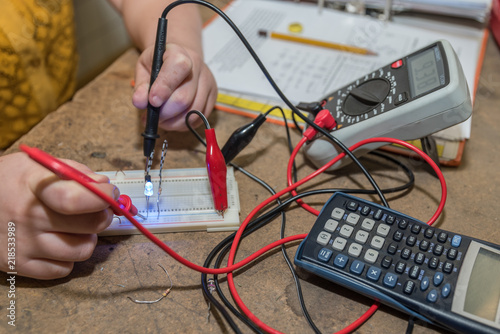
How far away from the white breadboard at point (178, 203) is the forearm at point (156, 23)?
0.75ft

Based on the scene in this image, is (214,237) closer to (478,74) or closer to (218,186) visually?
(218,186)

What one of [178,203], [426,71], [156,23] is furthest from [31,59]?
[426,71]

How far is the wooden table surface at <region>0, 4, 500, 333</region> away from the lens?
38cm

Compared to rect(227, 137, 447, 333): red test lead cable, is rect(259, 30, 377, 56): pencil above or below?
above

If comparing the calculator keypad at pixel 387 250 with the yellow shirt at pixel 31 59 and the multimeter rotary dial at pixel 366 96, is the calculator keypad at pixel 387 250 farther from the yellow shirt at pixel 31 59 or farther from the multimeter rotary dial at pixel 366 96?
the yellow shirt at pixel 31 59

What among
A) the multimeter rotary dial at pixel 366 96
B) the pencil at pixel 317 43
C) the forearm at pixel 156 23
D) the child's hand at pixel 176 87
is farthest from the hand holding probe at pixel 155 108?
the pencil at pixel 317 43

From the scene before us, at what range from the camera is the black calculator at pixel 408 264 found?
13.6 inches

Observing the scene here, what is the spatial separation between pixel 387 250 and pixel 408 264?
0.02 metres

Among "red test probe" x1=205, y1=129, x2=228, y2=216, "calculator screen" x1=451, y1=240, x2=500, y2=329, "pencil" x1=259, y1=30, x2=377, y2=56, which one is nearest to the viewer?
"calculator screen" x1=451, y1=240, x2=500, y2=329

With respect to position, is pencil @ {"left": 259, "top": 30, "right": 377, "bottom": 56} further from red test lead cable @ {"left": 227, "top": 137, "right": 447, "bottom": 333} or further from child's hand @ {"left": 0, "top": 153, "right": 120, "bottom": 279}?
child's hand @ {"left": 0, "top": 153, "right": 120, "bottom": 279}

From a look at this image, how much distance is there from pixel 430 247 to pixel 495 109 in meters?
0.38

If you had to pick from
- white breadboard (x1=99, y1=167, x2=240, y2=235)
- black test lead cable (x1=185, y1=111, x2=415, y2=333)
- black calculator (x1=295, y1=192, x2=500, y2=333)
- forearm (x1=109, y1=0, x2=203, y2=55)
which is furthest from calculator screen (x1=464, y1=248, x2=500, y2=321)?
forearm (x1=109, y1=0, x2=203, y2=55)

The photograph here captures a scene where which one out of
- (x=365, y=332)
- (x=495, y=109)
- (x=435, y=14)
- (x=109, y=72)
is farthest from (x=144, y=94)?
(x=435, y=14)

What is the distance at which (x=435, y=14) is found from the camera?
0.88 meters
